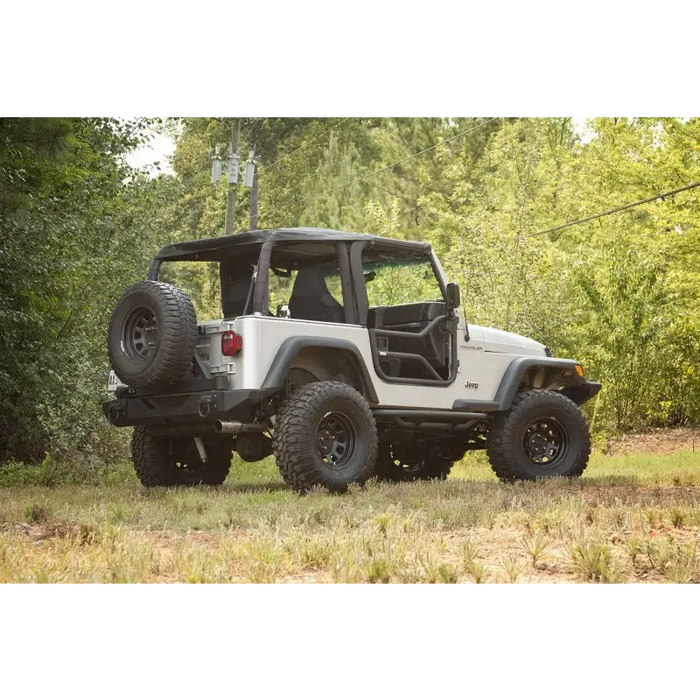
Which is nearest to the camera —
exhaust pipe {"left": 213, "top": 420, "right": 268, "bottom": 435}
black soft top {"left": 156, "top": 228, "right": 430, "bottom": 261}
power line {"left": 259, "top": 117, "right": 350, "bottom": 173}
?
exhaust pipe {"left": 213, "top": 420, "right": 268, "bottom": 435}

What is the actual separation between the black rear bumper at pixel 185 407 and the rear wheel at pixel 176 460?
55cm

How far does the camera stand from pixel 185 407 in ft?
33.6

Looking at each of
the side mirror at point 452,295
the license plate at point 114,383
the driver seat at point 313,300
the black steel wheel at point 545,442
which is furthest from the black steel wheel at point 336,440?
the black steel wheel at point 545,442

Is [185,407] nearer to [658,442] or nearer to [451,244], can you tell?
[658,442]

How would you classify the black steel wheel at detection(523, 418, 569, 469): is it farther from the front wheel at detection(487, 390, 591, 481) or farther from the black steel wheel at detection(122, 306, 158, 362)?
the black steel wheel at detection(122, 306, 158, 362)

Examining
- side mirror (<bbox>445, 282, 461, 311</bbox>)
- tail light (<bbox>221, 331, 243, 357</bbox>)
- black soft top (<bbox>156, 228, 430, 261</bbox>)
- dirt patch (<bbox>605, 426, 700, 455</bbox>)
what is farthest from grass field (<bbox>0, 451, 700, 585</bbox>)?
dirt patch (<bbox>605, 426, 700, 455</bbox>)

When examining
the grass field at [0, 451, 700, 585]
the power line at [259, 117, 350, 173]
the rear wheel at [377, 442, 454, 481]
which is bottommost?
the rear wheel at [377, 442, 454, 481]

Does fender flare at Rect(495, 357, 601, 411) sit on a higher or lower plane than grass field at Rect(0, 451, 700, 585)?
higher

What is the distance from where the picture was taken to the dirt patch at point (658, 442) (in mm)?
20125

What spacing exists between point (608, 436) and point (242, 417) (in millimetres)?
12660

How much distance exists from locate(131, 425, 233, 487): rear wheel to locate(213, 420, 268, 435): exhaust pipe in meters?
1.40

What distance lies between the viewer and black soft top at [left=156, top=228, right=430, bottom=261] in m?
10.5

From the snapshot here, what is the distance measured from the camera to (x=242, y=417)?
10.1 m
